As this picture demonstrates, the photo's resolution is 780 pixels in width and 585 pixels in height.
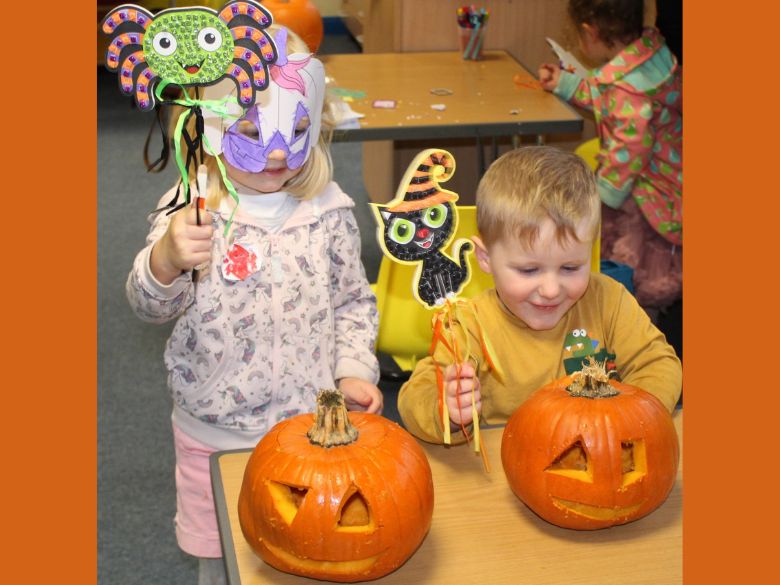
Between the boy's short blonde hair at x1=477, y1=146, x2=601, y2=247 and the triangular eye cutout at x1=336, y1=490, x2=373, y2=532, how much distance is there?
1.55 feet

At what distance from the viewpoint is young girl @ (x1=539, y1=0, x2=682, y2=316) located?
10.4 ft

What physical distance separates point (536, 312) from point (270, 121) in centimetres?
52

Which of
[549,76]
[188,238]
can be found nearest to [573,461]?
[188,238]

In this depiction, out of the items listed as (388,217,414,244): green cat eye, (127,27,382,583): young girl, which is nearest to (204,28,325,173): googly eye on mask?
(127,27,382,583): young girl

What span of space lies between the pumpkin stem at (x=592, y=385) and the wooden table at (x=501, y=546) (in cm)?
18

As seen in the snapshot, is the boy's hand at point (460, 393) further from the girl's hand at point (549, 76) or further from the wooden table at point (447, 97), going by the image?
the girl's hand at point (549, 76)

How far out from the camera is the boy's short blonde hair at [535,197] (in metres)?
1.53

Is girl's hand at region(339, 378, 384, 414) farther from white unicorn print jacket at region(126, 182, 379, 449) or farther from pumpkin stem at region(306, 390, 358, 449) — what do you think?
pumpkin stem at region(306, 390, 358, 449)

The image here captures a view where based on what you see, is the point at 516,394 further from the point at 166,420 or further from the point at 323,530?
the point at 166,420

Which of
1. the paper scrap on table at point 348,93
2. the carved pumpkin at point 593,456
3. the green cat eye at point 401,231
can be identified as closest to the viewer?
the carved pumpkin at point 593,456

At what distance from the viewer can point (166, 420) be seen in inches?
128

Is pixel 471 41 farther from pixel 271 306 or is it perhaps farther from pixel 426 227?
pixel 426 227

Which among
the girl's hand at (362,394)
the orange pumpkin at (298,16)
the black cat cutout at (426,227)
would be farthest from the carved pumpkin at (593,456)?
the orange pumpkin at (298,16)

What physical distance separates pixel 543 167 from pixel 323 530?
2.18 ft
